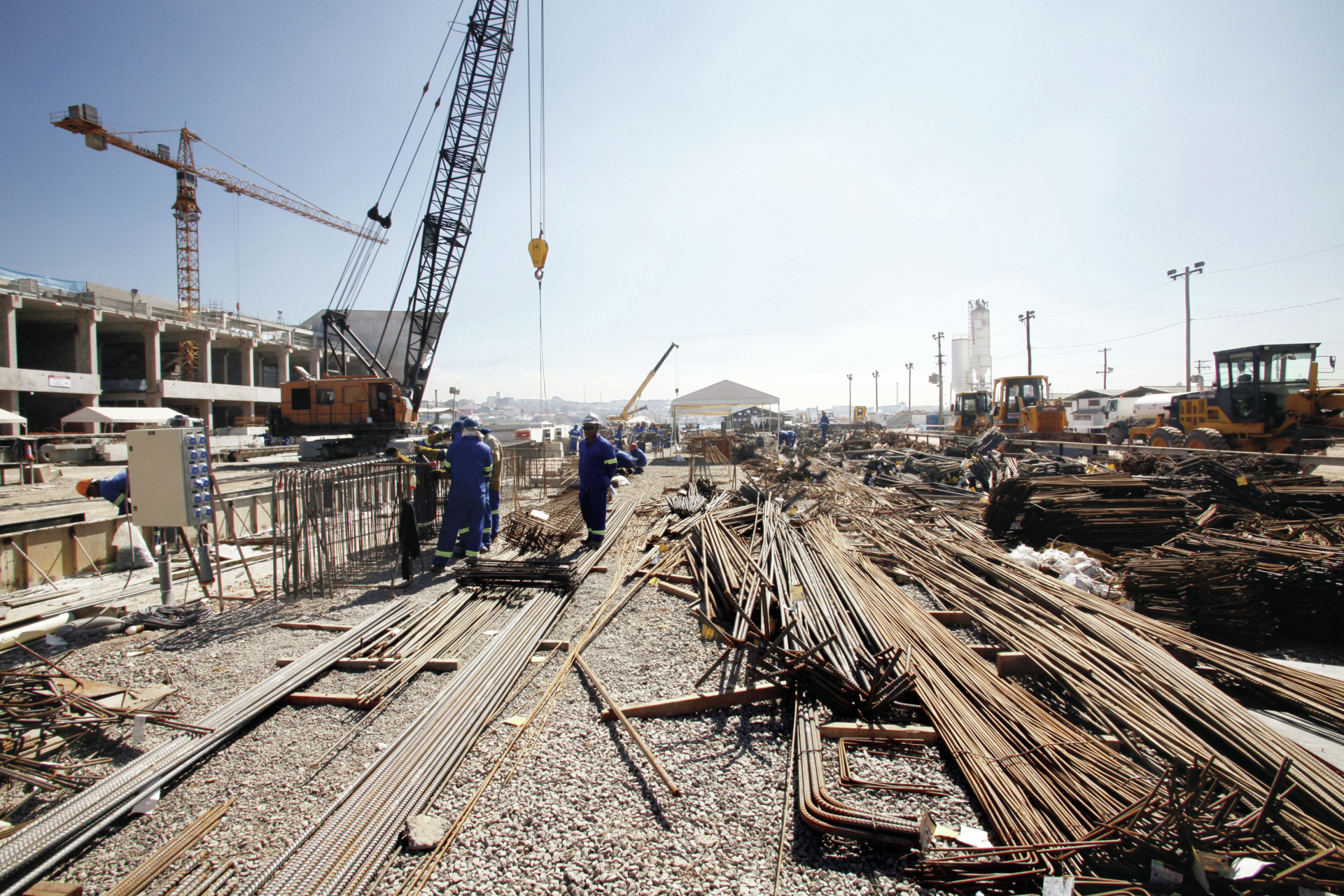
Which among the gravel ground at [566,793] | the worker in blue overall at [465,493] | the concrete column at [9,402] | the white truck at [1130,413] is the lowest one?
the gravel ground at [566,793]

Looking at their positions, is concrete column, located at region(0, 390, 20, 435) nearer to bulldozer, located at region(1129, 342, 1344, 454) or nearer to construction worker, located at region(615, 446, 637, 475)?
construction worker, located at region(615, 446, 637, 475)

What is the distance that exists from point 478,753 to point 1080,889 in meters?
3.02

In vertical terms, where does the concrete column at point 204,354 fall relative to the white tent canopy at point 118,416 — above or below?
above

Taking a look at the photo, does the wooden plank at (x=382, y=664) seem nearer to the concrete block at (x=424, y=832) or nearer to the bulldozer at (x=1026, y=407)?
the concrete block at (x=424, y=832)

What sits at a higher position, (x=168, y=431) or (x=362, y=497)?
(x=168, y=431)

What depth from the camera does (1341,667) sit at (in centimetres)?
428

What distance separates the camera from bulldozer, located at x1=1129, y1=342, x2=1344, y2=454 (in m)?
12.4

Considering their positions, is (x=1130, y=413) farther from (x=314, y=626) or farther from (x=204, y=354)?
(x=204, y=354)

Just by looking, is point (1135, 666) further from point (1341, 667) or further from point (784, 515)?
point (784, 515)

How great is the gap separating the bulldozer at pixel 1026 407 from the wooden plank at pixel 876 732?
18.6m

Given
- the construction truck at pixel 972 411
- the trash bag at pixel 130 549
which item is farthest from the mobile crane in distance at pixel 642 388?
the trash bag at pixel 130 549

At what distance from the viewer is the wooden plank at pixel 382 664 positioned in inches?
174

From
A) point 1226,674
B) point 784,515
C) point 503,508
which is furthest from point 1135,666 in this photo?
point 503,508

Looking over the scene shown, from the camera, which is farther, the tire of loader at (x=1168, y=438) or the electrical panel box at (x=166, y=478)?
the tire of loader at (x=1168, y=438)
